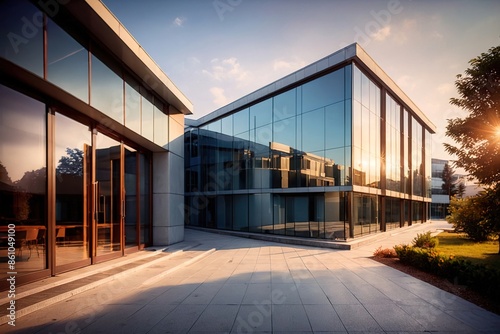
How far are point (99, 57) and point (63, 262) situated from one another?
6.86 meters

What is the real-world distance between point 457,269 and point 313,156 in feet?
36.8

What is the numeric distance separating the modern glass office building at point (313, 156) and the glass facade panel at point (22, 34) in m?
15.0

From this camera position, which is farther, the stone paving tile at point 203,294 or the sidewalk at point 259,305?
the stone paving tile at point 203,294

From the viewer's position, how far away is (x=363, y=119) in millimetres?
18125

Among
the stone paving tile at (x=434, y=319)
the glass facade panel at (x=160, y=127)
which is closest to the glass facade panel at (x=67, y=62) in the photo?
the glass facade panel at (x=160, y=127)

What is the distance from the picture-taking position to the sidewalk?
524cm

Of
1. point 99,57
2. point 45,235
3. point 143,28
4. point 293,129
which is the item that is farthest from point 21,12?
point 293,129

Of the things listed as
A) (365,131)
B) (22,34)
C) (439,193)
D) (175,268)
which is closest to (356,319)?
(175,268)

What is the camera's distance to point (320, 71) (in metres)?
17.5

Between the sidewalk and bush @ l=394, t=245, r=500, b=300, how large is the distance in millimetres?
768

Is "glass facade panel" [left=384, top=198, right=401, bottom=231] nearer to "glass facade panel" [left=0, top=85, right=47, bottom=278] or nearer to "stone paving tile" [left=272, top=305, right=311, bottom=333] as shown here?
"stone paving tile" [left=272, top=305, right=311, bottom=333]

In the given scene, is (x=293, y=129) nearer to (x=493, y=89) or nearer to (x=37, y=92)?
(x=493, y=89)

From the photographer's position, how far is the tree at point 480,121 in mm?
11859

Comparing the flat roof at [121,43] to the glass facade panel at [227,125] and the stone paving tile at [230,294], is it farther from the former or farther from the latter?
the glass facade panel at [227,125]
